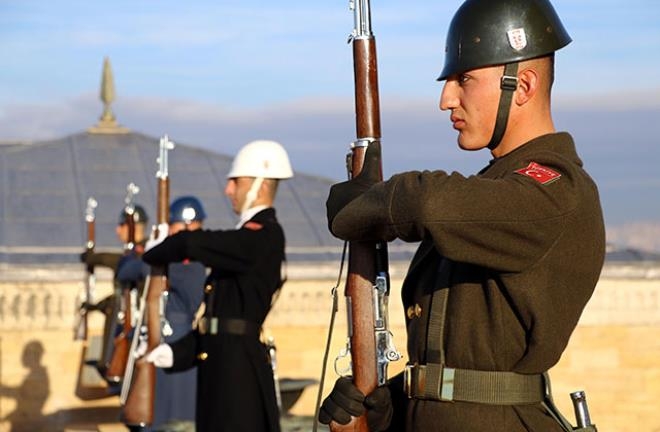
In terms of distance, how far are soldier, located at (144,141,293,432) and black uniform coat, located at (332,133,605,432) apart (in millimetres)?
4309

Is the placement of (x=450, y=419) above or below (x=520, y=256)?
below

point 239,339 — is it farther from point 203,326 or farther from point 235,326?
point 203,326

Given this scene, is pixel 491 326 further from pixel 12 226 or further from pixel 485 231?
pixel 12 226

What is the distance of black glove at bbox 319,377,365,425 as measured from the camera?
4.57 m

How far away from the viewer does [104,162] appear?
24.3m

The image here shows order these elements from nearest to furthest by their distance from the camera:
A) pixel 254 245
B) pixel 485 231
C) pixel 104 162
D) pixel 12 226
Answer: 1. pixel 485 231
2. pixel 254 245
3. pixel 12 226
4. pixel 104 162

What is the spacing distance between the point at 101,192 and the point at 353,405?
18662mm

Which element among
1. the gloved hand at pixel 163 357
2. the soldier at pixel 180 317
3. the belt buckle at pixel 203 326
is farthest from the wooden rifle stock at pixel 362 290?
the soldier at pixel 180 317

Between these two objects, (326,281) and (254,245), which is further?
(326,281)

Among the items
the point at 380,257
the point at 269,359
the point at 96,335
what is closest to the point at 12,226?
the point at 96,335

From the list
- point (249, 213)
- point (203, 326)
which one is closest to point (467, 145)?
point (249, 213)

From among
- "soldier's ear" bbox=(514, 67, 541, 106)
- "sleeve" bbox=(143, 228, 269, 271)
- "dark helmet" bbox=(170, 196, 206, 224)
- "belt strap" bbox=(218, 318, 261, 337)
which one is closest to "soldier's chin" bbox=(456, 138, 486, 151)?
"soldier's ear" bbox=(514, 67, 541, 106)

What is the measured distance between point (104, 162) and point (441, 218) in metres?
20.5

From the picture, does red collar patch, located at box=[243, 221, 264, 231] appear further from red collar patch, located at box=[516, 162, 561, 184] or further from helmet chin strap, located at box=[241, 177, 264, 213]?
red collar patch, located at box=[516, 162, 561, 184]
